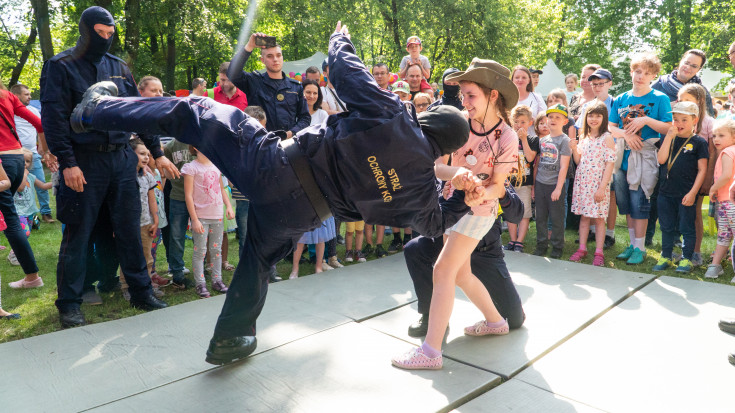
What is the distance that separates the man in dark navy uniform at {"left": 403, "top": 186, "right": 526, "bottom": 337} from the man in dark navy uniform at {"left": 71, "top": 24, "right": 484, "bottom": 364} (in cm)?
78

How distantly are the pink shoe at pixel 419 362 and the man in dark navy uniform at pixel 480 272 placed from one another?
51 cm

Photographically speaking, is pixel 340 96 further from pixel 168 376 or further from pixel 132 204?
pixel 132 204

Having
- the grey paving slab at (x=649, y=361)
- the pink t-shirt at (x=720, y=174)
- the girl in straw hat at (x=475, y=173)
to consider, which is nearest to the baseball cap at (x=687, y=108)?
the pink t-shirt at (x=720, y=174)

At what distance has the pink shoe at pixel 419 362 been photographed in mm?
2904

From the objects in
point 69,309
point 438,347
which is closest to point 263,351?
point 438,347

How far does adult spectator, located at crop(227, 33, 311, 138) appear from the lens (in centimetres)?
532

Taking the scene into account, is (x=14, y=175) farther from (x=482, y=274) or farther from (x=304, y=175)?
(x=482, y=274)

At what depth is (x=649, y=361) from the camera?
3.07m

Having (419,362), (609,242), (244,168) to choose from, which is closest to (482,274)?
(419,362)

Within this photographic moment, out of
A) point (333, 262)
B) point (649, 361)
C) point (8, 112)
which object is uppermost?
point (8, 112)

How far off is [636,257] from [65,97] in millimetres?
5830

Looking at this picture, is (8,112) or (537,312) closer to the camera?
(537,312)

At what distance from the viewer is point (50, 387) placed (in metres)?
2.73

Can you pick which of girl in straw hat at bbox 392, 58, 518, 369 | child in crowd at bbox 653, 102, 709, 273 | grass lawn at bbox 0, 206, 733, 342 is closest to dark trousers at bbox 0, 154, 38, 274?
grass lawn at bbox 0, 206, 733, 342
